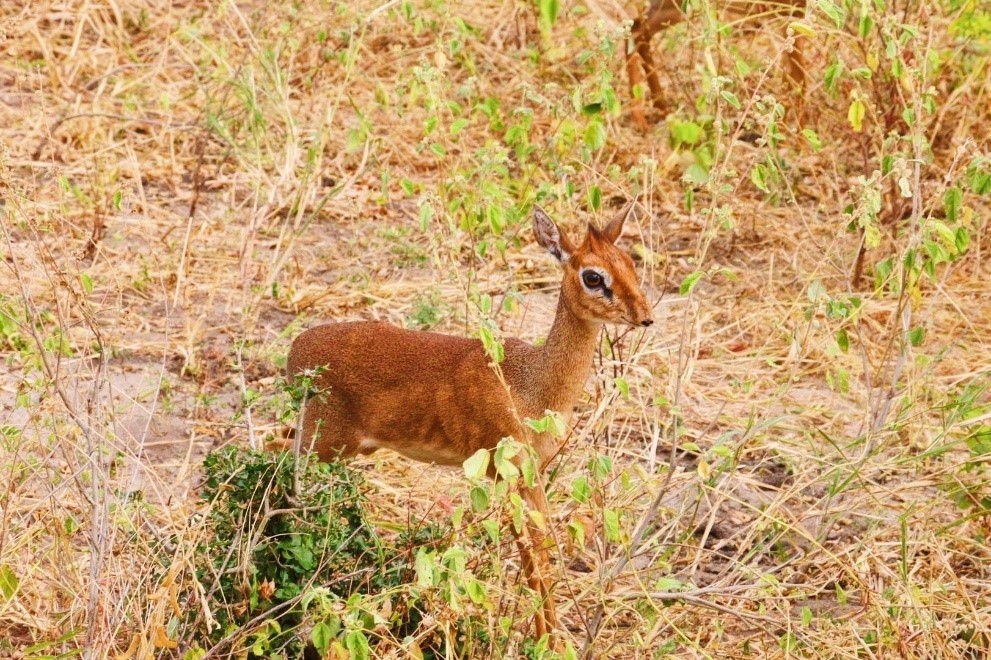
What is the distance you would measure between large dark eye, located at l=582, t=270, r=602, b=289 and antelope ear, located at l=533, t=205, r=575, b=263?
5.7 inches

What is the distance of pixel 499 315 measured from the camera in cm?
574

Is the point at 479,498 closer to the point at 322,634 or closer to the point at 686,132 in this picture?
the point at 322,634

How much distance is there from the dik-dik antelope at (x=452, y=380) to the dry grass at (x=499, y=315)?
0.53 feet

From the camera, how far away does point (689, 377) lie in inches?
211

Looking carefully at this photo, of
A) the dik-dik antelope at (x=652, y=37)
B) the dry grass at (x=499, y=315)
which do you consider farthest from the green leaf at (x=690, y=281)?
the dik-dik antelope at (x=652, y=37)

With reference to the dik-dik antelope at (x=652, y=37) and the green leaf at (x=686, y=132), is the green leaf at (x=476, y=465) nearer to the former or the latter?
the green leaf at (x=686, y=132)

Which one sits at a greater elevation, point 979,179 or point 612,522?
point 979,179

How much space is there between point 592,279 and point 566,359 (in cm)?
28

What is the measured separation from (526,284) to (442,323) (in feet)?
2.29

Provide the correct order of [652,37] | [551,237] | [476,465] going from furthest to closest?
1. [652,37]
2. [551,237]
3. [476,465]

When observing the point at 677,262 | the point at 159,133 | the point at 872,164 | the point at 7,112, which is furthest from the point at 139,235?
the point at 872,164

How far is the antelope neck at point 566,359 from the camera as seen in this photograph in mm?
4059

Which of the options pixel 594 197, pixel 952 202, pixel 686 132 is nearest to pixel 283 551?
pixel 594 197

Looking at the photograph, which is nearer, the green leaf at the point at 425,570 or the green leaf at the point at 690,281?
the green leaf at the point at 425,570
